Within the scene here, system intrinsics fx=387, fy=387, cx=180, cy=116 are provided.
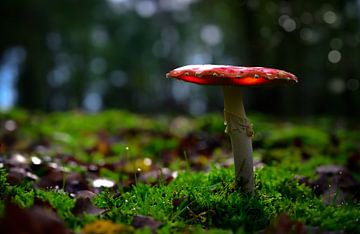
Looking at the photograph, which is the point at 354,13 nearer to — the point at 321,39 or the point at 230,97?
the point at 321,39

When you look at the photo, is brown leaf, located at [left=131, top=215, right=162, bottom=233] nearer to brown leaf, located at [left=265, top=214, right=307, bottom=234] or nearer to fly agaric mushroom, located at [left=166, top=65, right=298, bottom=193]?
brown leaf, located at [left=265, top=214, right=307, bottom=234]

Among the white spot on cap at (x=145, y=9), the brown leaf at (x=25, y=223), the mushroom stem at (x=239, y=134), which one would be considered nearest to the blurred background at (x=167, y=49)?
the white spot on cap at (x=145, y=9)

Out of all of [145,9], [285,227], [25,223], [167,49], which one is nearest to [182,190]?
[285,227]

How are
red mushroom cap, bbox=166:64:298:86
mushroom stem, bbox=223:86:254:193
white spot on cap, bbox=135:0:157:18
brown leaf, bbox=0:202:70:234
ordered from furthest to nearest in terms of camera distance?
1. white spot on cap, bbox=135:0:157:18
2. mushroom stem, bbox=223:86:254:193
3. red mushroom cap, bbox=166:64:298:86
4. brown leaf, bbox=0:202:70:234

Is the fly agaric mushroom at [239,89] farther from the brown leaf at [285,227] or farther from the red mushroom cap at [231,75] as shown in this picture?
the brown leaf at [285,227]

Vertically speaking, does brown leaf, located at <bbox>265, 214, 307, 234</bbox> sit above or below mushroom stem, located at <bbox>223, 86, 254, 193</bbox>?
below

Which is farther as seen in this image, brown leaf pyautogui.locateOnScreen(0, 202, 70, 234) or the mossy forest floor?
the mossy forest floor

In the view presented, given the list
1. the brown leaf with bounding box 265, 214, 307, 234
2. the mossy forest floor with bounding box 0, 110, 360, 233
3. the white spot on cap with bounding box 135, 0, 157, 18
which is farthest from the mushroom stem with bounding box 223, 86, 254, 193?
the white spot on cap with bounding box 135, 0, 157, 18

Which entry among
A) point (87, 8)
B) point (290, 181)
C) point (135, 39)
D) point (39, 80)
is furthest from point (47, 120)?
point (135, 39)
